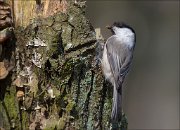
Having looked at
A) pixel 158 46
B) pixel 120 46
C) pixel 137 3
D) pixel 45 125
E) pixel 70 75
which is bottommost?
pixel 45 125

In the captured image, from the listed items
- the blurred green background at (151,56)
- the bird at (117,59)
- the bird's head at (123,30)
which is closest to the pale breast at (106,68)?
the bird at (117,59)

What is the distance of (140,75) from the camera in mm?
10039

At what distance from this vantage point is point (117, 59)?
14.2 feet

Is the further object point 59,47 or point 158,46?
point 158,46

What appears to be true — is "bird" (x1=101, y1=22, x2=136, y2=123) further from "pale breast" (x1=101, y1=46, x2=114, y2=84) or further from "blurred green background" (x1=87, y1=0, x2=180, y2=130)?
"blurred green background" (x1=87, y1=0, x2=180, y2=130)

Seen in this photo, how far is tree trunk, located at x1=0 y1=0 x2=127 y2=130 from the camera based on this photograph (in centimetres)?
332

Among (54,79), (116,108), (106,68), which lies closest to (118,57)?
(106,68)

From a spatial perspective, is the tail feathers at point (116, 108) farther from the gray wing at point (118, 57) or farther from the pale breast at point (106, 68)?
the gray wing at point (118, 57)

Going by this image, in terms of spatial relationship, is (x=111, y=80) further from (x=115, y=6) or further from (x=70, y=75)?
(x=115, y=6)

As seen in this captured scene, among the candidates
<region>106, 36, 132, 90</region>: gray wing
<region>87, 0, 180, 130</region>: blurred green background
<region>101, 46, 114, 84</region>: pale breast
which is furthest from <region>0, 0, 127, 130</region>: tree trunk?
<region>87, 0, 180, 130</region>: blurred green background

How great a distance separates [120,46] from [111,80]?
0.63m

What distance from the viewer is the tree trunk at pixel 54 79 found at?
332 cm

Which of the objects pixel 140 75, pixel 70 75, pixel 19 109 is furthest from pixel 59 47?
pixel 140 75

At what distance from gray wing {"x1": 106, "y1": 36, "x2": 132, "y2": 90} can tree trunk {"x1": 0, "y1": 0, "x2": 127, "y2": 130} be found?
64 cm
